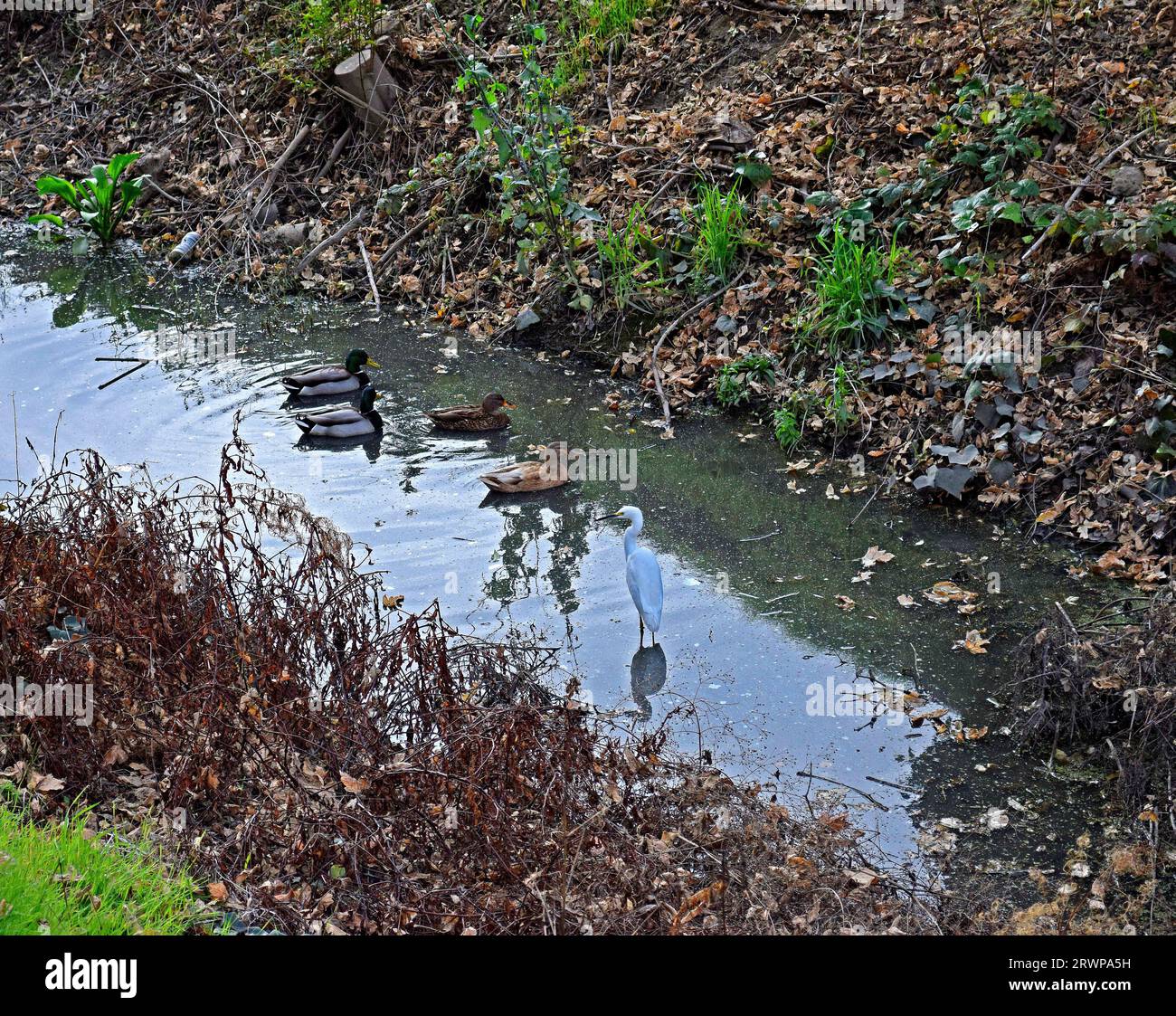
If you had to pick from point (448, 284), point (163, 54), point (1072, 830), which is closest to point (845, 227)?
point (448, 284)


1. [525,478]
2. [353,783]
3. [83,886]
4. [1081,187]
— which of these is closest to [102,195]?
[525,478]

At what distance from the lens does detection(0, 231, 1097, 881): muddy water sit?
5355 mm

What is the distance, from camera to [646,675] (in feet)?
19.8

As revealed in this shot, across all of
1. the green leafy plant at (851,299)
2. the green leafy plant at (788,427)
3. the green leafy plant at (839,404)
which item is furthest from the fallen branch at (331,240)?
the green leafy plant at (839,404)

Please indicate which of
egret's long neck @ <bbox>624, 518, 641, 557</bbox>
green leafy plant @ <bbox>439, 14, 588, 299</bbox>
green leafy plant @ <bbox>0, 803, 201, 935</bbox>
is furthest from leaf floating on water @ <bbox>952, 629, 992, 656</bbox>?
green leafy plant @ <bbox>439, 14, 588, 299</bbox>

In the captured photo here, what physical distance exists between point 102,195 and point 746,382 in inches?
358

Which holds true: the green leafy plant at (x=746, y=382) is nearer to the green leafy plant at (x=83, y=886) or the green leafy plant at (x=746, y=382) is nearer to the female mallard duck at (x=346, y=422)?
the female mallard duck at (x=346, y=422)

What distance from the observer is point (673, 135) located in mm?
11188

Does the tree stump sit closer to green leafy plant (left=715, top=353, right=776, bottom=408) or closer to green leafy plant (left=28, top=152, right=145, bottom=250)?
green leafy plant (left=28, top=152, right=145, bottom=250)

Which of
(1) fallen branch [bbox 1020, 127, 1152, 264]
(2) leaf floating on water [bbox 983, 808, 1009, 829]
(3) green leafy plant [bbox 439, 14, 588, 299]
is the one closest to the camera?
(2) leaf floating on water [bbox 983, 808, 1009, 829]

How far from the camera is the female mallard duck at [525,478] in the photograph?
802cm

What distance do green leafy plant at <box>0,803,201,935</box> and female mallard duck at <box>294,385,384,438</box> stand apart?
504 cm

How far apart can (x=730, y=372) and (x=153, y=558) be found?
4990 mm
